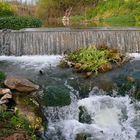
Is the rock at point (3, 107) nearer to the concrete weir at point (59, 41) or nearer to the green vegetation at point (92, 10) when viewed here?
the concrete weir at point (59, 41)

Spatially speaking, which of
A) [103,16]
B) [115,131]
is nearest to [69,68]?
[115,131]

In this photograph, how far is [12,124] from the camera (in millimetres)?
8305

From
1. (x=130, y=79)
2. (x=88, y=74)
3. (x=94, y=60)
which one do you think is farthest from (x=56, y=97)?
(x=94, y=60)

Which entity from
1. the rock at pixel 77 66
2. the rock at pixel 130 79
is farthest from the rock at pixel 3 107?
the rock at pixel 77 66

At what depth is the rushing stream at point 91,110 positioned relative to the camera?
9078 mm

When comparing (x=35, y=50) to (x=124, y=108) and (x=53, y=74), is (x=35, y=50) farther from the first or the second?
(x=124, y=108)

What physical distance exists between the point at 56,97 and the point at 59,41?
634cm

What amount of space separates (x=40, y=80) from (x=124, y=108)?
279cm

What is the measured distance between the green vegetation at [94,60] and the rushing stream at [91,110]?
0.40m

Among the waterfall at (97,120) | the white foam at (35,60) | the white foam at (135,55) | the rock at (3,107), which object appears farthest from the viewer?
the white foam at (135,55)

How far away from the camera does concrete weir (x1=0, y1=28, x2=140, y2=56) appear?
15875 mm

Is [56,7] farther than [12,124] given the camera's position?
Yes

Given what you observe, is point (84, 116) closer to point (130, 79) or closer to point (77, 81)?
point (77, 81)

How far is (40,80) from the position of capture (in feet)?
38.1
